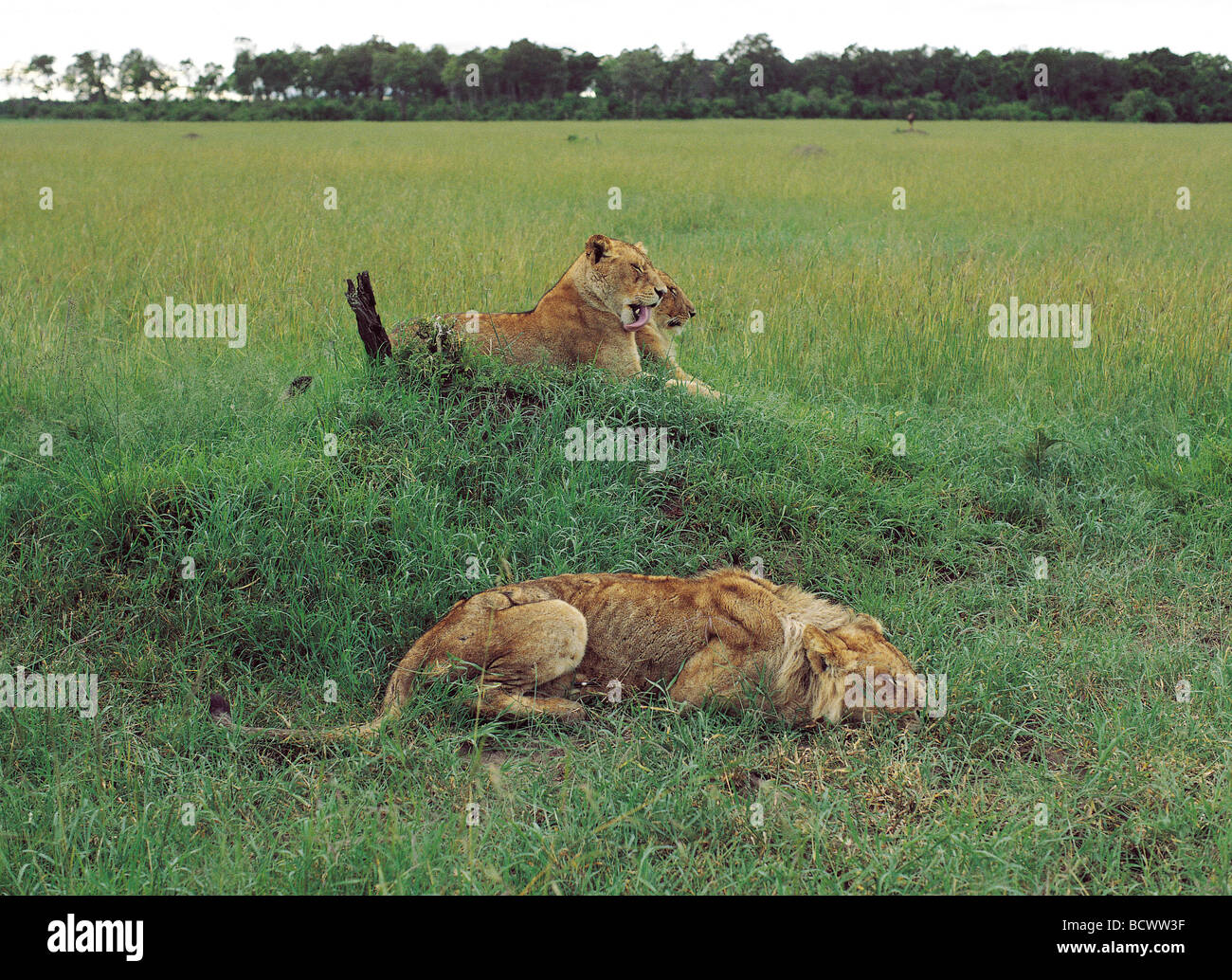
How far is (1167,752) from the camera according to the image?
12.6 ft

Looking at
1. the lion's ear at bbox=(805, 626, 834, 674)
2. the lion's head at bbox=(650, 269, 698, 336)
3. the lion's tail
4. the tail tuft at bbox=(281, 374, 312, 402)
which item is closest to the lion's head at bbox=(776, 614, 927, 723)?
the lion's ear at bbox=(805, 626, 834, 674)

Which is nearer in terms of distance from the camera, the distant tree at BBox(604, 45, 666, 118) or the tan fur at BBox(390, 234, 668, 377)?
the tan fur at BBox(390, 234, 668, 377)

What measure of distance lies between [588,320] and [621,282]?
330mm

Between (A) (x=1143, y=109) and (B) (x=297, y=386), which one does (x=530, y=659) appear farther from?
(A) (x=1143, y=109)

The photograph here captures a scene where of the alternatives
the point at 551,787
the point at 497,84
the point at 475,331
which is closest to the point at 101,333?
the point at 475,331

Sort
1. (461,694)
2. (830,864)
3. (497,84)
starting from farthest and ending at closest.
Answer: (497,84) < (461,694) < (830,864)

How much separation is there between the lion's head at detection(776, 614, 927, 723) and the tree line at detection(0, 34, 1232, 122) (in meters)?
53.2

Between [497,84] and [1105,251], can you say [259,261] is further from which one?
[497,84]

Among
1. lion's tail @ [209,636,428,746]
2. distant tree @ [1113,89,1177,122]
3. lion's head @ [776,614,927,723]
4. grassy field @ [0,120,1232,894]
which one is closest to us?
grassy field @ [0,120,1232,894]

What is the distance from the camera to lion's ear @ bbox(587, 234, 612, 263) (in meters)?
6.34

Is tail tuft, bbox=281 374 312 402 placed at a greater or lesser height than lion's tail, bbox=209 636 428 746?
greater

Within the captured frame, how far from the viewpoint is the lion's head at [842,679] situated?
4.03 meters

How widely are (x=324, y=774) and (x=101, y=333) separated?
5.65 metres

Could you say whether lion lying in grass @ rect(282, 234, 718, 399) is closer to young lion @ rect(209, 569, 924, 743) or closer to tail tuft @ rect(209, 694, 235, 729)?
young lion @ rect(209, 569, 924, 743)
